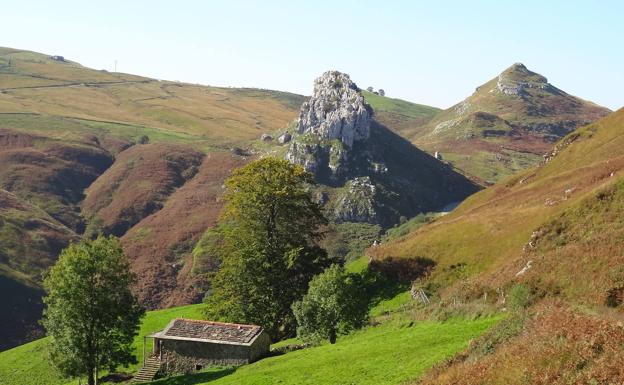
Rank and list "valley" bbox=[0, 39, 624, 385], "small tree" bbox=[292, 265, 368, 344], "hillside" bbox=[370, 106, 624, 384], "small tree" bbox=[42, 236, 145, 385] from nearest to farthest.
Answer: "hillside" bbox=[370, 106, 624, 384], "valley" bbox=[0, 39, 624, 385], "small tree" bbox=[292, 265, 368, 344], "small tree" bbox=[42, 236, 145, 385]

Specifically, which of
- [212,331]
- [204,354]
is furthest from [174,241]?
[204,354]

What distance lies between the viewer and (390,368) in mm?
27609

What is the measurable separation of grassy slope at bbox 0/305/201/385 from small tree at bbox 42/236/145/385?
25.2 feet

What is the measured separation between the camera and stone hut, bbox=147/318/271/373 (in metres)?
47.3

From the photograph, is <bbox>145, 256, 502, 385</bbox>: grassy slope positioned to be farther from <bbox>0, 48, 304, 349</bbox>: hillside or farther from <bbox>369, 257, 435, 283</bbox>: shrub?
<bbox>0, 48, 304, 349</bbox>: hillside

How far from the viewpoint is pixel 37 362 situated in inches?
2452

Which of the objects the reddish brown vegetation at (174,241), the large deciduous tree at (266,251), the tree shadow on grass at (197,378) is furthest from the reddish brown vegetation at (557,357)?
the reddish brown vegetation at (174,241)

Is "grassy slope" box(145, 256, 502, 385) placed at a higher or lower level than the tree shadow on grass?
higher

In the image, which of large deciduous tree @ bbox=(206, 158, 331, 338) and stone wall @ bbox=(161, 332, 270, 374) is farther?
large deciduous tree @ bbox=(206, 158, 331, 338)

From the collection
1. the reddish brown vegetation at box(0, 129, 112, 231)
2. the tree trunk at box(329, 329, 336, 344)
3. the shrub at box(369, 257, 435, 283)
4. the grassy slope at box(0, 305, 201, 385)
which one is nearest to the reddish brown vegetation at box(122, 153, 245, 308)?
the reddish brown vegetation at box(0, 129, 112, 231)

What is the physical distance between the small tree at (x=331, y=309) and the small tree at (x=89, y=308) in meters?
15.1

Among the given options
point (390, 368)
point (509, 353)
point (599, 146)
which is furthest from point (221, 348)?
point (599, 146)

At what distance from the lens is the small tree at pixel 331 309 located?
44.1 meters

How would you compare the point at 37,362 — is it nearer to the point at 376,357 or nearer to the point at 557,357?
the point at 376,357
